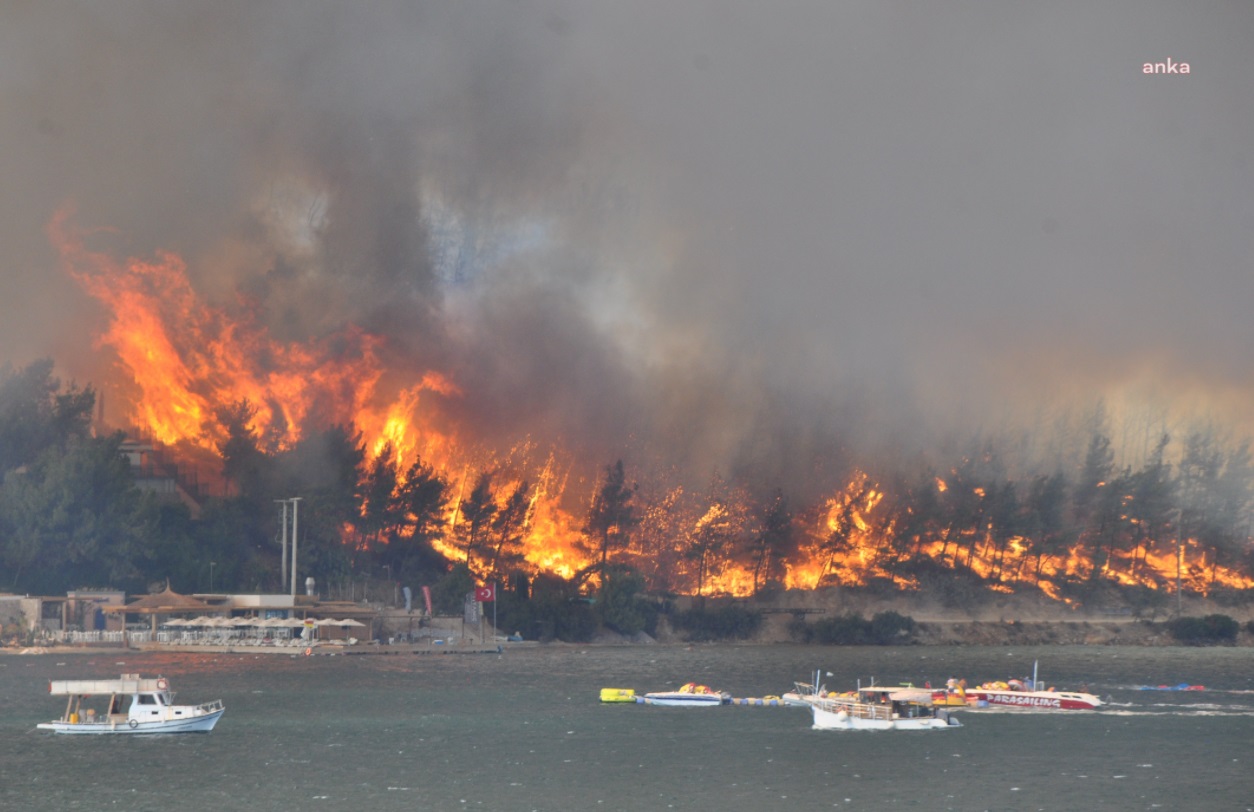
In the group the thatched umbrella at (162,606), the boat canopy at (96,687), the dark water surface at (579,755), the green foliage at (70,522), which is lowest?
the dark water surface at (579,755)

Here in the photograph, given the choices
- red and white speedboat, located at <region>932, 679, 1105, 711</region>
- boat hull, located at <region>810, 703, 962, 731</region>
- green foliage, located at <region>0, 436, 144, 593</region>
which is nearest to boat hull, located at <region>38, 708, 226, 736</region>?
boat hull, located at <region>810, 703, 962, 731</region>

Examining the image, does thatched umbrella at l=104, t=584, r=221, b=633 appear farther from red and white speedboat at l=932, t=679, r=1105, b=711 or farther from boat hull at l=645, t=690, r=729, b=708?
red and white speedboat at l=932, t=679, r=1105, b=711

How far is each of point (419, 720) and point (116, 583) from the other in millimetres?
96421

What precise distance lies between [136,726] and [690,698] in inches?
1856

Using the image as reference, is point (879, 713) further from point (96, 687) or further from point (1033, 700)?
point (96, 687)

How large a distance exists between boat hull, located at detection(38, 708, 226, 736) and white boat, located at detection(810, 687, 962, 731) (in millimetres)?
41222

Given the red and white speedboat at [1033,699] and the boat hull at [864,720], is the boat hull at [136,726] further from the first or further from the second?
the red and white speedboat at [1033,699]

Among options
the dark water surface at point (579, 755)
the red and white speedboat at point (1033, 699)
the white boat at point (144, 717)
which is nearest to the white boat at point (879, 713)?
the dark water surface at point (579, 755)

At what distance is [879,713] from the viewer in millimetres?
107312

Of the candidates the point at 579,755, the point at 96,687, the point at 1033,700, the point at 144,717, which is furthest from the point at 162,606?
the point at 1033,700

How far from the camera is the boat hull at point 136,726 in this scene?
320ft

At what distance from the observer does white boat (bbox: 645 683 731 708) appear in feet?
417

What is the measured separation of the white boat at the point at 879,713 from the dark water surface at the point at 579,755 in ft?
3.28

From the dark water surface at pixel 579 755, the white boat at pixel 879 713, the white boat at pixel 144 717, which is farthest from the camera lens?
the white boat at pixel 879 713
